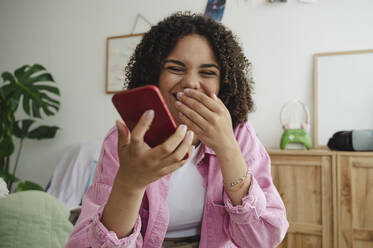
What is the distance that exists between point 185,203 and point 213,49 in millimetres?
428

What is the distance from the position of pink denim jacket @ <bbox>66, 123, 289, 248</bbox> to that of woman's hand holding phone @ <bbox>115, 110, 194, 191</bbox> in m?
0.22

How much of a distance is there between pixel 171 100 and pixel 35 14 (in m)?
3.31

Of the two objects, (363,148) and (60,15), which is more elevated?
(60,15)

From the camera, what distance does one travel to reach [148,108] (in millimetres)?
457

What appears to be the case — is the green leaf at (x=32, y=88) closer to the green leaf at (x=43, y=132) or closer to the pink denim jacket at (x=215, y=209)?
the green leaf at (x=43, y=132)

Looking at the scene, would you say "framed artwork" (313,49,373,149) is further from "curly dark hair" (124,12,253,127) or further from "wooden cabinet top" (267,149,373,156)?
"curly dark hair" (124,12,253,127)

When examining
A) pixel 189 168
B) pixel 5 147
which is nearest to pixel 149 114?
pixel 189 168

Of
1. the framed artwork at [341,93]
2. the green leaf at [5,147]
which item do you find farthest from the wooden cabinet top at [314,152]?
the green leaf at [5,147]

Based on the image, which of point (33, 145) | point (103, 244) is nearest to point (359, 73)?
point (103, 244)

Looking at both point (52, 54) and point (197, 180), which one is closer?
point (197, 180)

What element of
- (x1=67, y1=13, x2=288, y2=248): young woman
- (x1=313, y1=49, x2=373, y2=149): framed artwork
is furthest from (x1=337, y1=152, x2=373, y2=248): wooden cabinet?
(x1=67, y1=13, x2=288, y2=248): young woman

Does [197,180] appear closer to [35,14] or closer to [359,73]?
[359,73]

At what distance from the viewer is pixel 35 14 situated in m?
3.31

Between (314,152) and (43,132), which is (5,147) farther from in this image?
(314,152)
